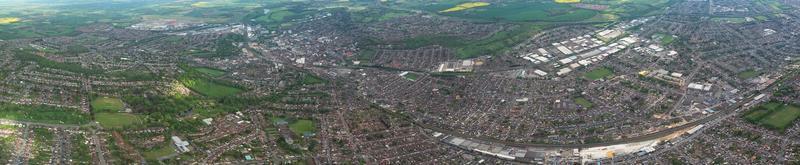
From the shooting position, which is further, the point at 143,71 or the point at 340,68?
the point at 340,68

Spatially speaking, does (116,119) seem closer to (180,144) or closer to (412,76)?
(180,144)

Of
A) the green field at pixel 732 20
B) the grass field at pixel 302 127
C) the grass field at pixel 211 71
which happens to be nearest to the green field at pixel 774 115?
the grass field at pixel 302 127

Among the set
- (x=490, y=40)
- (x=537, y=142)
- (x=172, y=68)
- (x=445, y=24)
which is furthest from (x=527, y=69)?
(x=172, y=68)

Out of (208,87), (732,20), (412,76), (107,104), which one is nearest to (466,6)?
(732,20)

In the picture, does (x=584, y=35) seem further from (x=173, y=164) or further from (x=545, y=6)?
(x=173, y=164)

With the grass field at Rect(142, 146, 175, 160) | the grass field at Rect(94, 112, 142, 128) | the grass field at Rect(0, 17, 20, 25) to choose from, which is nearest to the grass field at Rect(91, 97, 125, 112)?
the grass field at Rect(94, 112, 142, 128)

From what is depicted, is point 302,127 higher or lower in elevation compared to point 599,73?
lower
